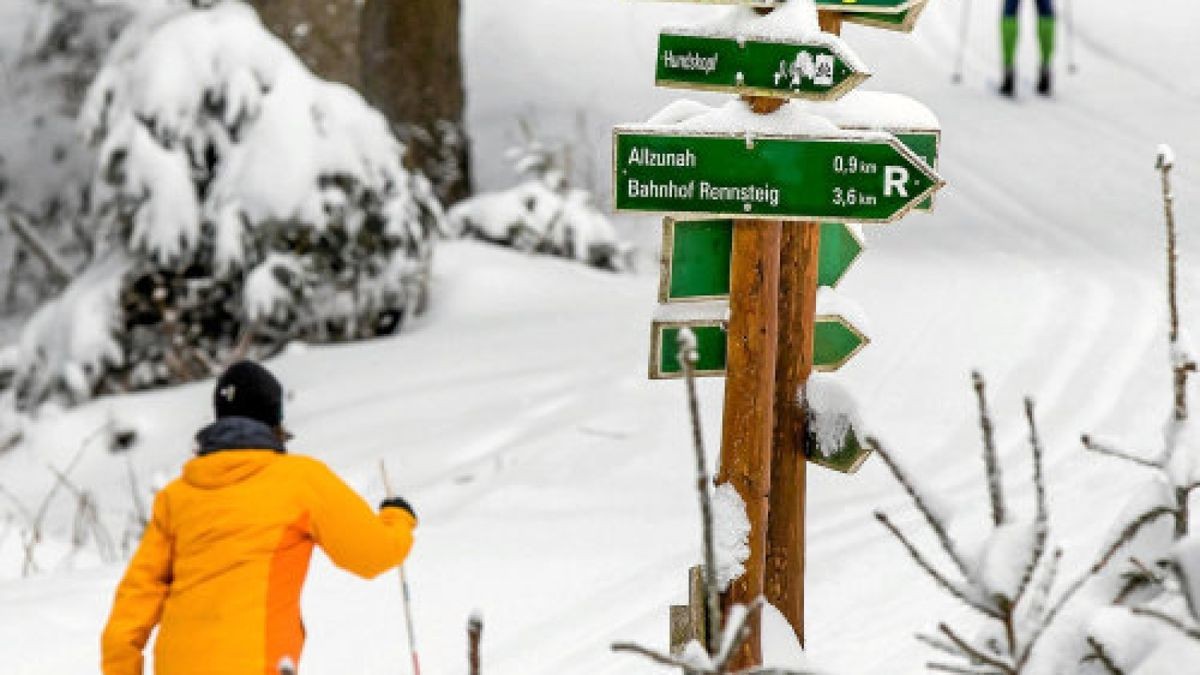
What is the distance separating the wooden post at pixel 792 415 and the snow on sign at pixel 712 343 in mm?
114

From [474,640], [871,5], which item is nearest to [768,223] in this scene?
[871,5]

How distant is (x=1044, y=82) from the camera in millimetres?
16484

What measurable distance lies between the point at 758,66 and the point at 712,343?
75 cm

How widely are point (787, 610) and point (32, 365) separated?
775 cm

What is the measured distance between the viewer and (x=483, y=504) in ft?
28.2

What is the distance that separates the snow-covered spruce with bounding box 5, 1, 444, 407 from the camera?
10891mm

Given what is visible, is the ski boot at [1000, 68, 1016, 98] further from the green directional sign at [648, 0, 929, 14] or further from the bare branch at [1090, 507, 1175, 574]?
the bare branch at [1090, 507, 1175, 574]

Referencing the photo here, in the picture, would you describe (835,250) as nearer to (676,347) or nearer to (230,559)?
(676,347)

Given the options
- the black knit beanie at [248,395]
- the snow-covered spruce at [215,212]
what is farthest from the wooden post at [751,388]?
the snow-covered spruce at [215,212]

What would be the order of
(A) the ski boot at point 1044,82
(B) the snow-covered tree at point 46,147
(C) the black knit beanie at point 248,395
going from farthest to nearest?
(A) the ski boot at point 1044,82 → (B) the snow-covered tree at point 46,147 → (C) the black knit beanie at point 248,395

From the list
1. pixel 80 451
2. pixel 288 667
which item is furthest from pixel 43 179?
pixel 288 667

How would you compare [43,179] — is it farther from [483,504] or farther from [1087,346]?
[1087,346]

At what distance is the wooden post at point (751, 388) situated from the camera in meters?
4.24

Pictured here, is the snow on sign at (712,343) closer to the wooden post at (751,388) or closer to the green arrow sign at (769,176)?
the wooden post at (751,388)
